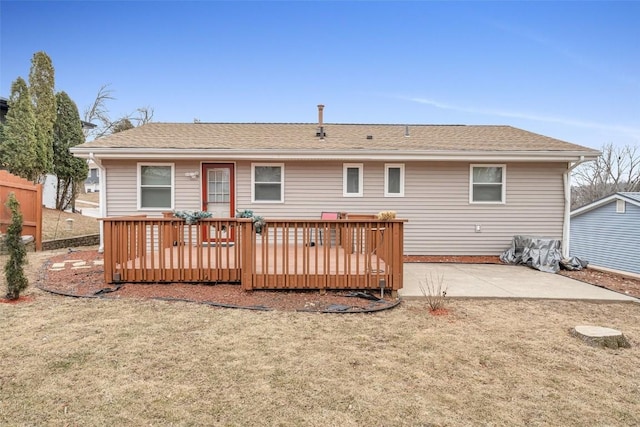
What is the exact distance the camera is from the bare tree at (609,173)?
24734 mm

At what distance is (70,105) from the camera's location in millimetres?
14078

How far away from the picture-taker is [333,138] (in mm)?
9039

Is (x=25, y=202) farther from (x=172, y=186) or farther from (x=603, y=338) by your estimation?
(x=603, y=338)

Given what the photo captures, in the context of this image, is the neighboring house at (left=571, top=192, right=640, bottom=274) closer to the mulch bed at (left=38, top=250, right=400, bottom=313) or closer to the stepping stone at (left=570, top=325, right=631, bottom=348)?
the stepping stone at (left=570, top=325, right=631, bottom=348)

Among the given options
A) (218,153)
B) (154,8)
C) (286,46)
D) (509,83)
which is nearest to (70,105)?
(154,8)

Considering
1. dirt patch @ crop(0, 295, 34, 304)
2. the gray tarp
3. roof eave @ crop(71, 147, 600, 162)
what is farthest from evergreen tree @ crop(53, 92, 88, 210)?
the gray tarp

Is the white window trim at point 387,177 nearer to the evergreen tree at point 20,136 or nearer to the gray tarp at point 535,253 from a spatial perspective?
the gray tarp at point 535,253

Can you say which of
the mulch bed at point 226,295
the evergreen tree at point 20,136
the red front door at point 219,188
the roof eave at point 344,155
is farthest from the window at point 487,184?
the evergreen tree at point 20,136

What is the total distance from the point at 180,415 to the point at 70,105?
53.3 ft

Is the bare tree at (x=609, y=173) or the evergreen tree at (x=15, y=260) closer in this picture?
the evergreen tree at (x=15, y=260)

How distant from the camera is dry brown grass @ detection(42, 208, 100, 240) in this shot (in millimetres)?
10672

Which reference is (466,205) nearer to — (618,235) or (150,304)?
(150,304)

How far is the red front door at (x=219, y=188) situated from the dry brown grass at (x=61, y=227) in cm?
581

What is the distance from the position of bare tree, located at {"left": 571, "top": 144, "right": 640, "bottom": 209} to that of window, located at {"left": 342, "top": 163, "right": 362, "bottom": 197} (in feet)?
77.8
